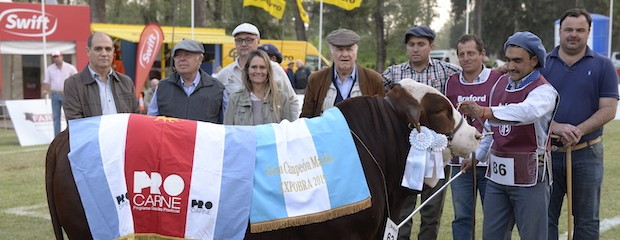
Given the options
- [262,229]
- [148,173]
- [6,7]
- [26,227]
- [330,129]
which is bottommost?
[26,227]

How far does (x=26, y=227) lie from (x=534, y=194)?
5.31 m

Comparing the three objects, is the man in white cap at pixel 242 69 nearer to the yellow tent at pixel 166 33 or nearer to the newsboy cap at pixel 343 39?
the newsboy cap at pixel 343 39

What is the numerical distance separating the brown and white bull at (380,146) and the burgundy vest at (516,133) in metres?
0.35

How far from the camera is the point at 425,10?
50.7m

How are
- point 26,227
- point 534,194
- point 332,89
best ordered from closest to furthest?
point 534,194 < point 332,89 < point 26,227

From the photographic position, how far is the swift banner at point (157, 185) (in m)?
3.75

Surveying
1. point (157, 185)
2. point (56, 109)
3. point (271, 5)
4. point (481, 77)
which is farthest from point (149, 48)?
point (157, 185)

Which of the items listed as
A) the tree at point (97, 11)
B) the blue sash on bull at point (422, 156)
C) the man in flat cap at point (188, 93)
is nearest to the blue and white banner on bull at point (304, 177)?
the blue sash on bull at point (422, 156)

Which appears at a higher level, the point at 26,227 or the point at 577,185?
the point at 577,185

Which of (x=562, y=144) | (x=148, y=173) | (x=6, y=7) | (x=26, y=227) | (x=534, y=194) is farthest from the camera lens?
(x=6, y=7)

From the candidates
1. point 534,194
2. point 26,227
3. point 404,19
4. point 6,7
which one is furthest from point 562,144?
point 404,19

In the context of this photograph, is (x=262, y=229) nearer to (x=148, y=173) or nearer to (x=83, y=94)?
(x=148, y=173)

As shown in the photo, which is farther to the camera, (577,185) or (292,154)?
(577,185)

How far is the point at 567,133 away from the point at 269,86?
7.58 ft
